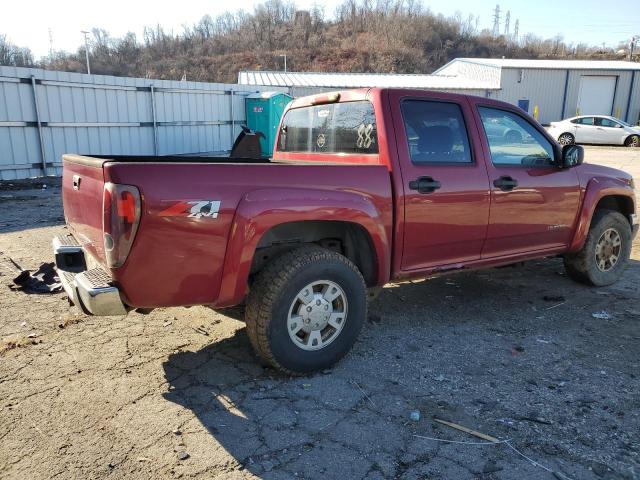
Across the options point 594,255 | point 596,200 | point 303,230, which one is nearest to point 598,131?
point 594,255

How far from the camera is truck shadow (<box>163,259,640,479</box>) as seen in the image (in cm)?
259

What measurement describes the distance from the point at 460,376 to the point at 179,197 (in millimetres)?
Answer: 2188

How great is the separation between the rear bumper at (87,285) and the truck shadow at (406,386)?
0.76 meters

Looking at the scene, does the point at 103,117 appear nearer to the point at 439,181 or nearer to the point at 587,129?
the point at 439,181

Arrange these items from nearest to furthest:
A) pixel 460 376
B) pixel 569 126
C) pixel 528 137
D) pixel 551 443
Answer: pixel 551 443
pixel 460 376
pixel 528 137
pixel 569 126

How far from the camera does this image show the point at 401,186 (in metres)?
3.58

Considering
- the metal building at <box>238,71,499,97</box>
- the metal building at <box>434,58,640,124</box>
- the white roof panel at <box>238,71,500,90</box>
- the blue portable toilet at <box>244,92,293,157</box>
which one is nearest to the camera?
the blue portable toilet at <box>244,92,293,157</box>

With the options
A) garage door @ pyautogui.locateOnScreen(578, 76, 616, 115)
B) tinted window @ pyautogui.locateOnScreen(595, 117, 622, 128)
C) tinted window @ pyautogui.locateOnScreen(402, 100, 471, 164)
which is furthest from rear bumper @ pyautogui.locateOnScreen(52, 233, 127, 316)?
garage door @ pyautogui.locateOnScreen(578, 76, 616, 115)

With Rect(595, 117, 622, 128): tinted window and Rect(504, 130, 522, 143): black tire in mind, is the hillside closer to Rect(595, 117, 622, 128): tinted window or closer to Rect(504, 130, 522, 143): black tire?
Rect(595, 117, 622, 128): tinted window

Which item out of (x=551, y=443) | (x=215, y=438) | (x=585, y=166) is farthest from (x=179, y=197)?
(x=585, y=166)

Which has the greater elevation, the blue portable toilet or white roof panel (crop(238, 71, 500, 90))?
white roof panel (crop(238, 71, 500, 90))

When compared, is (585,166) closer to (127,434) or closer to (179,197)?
(179,197)

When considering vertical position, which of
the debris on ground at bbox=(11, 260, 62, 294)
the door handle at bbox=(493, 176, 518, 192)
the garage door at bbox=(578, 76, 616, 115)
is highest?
the garage door at bbox=(578, 76, 616, 115)

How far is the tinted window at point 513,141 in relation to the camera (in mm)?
4234
